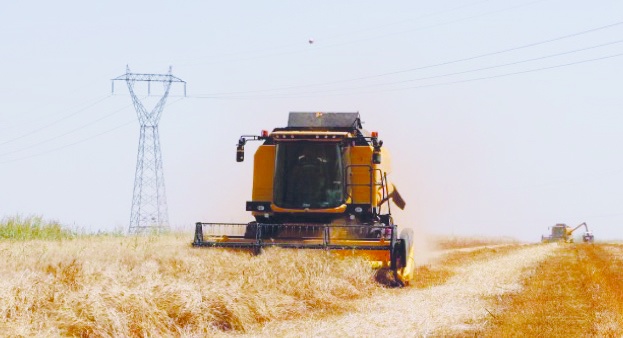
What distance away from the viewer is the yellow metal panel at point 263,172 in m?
18.4

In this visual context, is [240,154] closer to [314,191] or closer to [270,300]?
[314,191]

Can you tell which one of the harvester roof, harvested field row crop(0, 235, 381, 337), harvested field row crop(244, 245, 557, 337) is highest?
the harvester roof

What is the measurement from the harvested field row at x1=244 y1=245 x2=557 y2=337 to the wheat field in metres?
0.02

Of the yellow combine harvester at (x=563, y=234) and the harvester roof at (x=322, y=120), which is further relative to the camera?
the yellow combine harvester at (x=563, y=234)

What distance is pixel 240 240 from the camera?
17656 mm

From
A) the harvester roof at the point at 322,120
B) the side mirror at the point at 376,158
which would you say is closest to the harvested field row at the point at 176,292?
the side mirror at the point at 376,158

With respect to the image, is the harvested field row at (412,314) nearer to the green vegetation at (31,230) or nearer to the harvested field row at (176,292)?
the harvested field row at (176,292)

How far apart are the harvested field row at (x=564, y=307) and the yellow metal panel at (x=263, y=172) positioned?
A: 228 inches

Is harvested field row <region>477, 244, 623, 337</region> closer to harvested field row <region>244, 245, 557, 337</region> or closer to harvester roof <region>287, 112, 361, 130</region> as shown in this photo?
harvested field row <region>244, 245, 557, 337</region>

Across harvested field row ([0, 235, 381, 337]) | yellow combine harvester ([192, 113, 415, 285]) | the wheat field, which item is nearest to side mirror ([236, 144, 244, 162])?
yellow combine harvester ([192, 113, 415, 285])

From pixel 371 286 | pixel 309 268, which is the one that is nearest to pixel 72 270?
pixel 309 268

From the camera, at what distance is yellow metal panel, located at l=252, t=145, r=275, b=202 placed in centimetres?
1842

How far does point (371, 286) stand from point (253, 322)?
4.75 meters

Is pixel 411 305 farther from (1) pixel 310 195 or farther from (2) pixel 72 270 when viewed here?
(1) pixel 310 195
